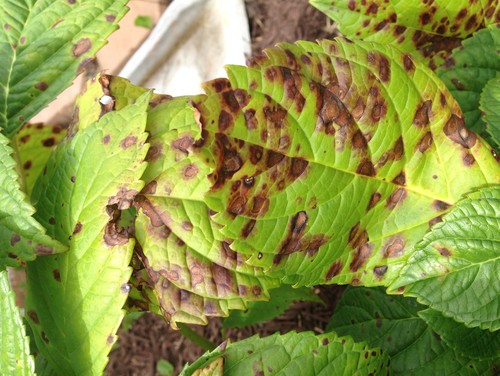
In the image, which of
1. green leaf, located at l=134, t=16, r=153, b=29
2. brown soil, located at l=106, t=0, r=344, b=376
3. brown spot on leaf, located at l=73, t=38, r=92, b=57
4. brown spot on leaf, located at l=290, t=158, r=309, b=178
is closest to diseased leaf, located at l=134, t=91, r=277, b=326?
brown spot on leaf, located at l=290, t=158, r=309, b=178

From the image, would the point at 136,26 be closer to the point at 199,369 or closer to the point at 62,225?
the point at 62,225

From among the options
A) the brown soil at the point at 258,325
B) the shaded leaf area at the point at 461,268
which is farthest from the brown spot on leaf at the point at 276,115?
the brown soil at the point at 258,325

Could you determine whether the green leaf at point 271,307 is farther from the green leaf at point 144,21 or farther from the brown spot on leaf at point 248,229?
the green leaf at point 144,21

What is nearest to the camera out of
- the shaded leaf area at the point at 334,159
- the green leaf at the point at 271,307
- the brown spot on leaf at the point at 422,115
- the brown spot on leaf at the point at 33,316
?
the shaded leaf area at the point at 334,159

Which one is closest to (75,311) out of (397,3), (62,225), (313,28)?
(62,225)

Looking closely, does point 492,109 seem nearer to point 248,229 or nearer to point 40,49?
point 248,229

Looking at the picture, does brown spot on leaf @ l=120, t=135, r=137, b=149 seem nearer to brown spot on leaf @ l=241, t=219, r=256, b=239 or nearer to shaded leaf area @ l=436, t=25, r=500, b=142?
brown spot on leaf @ l=241, t=219, r=256, b=239
